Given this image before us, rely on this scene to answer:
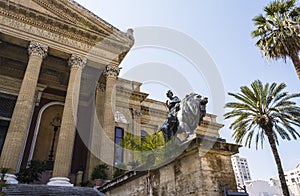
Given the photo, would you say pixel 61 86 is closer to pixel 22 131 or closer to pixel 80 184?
pixel 22 131

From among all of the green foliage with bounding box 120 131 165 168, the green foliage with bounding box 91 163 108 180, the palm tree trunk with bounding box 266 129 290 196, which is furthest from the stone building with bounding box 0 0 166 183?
the palm tree trunk with bounding box 266 129 290 196

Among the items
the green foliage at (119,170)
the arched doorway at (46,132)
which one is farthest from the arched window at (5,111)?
the green foliage at (119,170)

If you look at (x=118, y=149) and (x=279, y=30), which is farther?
(x=118, y=149)

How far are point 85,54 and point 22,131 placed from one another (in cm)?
617

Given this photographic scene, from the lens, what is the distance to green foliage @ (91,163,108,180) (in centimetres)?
1156

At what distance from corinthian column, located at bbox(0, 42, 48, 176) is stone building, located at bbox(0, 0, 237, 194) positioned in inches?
1.5

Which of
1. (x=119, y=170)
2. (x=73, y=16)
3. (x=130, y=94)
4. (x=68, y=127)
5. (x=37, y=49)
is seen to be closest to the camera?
(x=68, y=127)

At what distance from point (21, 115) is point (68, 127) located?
2.27m

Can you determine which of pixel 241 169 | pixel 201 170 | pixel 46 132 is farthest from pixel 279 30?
pixel 241 169

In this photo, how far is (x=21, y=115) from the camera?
1106 cm

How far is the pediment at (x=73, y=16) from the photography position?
47.1 ft

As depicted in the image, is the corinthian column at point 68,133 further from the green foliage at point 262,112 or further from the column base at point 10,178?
the green foliage at point 262,112

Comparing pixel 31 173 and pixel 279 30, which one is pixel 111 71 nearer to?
pixel 31 173

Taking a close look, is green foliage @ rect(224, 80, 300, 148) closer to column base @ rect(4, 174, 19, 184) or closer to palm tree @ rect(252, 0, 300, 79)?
palm tree @ rect(252, 0, 300, 79)
